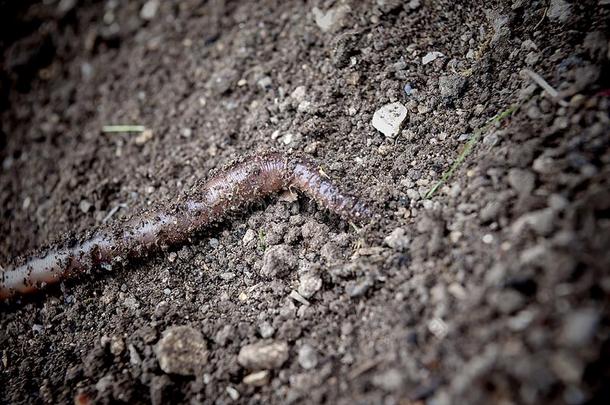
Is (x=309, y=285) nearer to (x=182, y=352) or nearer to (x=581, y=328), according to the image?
(x=182, y=352)

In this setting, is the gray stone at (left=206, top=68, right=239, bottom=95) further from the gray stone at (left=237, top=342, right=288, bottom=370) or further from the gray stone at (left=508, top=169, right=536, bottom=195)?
the gray stone at (left=508, top=169, right=536, bottom=195)

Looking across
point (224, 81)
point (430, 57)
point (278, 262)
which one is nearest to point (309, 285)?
point (278, 262)

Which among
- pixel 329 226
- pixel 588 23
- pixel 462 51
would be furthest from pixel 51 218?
pixel 588 23

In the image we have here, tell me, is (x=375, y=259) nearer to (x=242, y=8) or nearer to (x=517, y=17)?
(x=517, y=17)

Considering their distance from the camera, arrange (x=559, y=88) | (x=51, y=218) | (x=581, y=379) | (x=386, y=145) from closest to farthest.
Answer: (x=581, y=379) → (x=559, y=88) → (x=386, y=145) → (x=51, y=218)

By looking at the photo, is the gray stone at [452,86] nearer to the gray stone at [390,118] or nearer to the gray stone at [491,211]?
the gray stone at [390,118]

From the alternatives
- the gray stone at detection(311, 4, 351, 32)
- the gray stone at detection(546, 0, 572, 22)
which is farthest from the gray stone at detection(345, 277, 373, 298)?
the gray stone at detection(311, 4, 351, 32)
